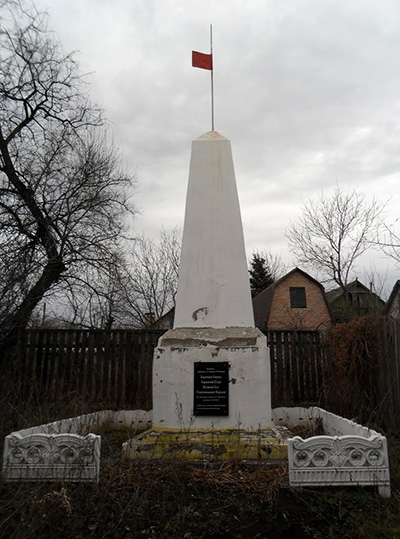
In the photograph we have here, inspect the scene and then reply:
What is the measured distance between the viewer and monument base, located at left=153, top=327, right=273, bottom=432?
18.2 ft

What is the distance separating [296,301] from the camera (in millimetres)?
26016

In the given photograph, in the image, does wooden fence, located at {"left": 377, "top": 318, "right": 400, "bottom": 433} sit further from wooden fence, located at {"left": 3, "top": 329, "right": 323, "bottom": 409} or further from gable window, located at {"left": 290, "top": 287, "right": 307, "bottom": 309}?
gable window, located at {"left": 290, "top": 287, "right": 307, "bottom": 309}

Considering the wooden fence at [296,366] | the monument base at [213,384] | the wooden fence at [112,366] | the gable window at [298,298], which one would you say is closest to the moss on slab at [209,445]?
the monument base at [213,384]

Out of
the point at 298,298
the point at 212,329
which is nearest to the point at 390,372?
the point at 212,329

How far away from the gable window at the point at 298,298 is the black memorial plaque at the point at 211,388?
20692mm

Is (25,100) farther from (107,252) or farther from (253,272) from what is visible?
(253,272)

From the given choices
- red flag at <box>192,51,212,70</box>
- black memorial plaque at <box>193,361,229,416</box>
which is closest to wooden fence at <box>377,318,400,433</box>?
black memorial plaque at <box>193,361,229,416</box>

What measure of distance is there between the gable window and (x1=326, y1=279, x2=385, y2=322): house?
1642 millimetres

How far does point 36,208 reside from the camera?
10445 mm

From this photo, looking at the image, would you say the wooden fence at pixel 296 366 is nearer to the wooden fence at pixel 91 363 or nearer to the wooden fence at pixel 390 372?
Result: the wooden fence at pixel 390 372

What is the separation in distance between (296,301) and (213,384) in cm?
2115

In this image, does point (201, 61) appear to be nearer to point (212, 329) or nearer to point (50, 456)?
point (212, 329)

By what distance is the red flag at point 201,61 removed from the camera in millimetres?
7375

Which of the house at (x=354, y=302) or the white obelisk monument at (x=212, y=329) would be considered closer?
the white obelisk monument at (x=212, y=329)
